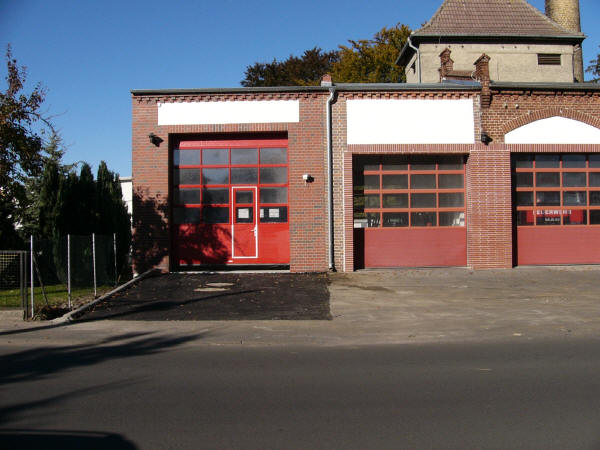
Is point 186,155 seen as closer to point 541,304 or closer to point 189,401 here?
point 541,304

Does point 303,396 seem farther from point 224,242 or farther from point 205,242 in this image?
point 205,242

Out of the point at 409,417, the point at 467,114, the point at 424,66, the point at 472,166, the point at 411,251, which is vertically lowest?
the point at 409,417

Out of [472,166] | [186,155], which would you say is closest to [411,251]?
[472,166]

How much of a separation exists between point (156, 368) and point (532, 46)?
3108 cm

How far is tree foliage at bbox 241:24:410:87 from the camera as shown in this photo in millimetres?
42125

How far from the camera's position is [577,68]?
33.4m

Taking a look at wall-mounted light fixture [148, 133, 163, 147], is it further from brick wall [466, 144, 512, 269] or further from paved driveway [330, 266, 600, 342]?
brick wall [466, 144, 512, 269]

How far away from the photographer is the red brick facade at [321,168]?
14.8 m

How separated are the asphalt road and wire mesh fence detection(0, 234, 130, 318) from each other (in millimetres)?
2014

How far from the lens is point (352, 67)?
4225 cm

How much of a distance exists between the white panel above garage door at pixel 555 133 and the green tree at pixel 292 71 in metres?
27.3

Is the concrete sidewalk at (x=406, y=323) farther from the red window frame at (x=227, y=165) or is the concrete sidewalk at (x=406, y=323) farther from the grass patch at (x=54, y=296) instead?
the red window frame at (x=227, y=165)

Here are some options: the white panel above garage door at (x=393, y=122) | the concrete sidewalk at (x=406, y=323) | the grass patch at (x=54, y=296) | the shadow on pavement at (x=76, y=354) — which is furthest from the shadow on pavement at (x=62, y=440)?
the white panel above garage door at (x=393, y=122)

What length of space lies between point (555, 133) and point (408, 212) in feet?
15.6
